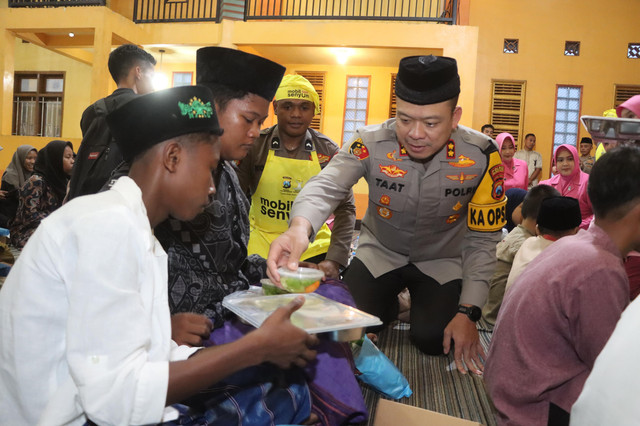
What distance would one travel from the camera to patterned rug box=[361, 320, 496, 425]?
2.18 meters

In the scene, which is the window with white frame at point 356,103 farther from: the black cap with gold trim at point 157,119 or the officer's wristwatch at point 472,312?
the black cap with gold trim at point 157,119

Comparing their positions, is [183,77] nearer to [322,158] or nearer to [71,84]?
[71,84]

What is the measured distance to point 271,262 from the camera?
5.57 feet

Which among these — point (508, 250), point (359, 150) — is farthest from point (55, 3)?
point (508, 250)

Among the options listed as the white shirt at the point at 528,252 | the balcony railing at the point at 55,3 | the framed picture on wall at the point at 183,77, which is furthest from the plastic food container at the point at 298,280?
the framed picture on wall at the point at 183,77

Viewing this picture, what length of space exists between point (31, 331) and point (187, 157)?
0.47m

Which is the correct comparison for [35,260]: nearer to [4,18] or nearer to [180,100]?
[180,100]

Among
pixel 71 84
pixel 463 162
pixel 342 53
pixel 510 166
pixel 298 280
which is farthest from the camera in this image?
pixel 71 84

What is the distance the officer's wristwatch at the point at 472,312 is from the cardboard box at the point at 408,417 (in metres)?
0.48

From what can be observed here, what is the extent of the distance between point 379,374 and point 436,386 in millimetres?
371

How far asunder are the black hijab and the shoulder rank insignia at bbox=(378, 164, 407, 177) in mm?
3678

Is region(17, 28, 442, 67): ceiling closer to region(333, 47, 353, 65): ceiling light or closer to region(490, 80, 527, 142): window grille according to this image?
region(333, 47, 353, 65): ceiling light

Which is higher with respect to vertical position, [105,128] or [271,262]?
[105,128]

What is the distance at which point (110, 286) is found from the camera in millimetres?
981
